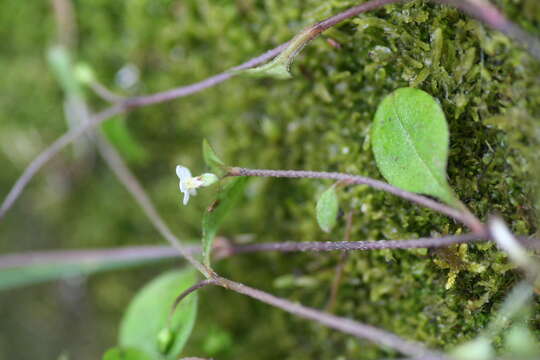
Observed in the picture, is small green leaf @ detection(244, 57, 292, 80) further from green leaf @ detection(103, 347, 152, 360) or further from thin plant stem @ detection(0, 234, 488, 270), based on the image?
green leaf @ detection(103, 347, 152, 360)

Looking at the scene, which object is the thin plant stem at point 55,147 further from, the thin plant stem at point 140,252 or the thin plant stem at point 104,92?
the thin plant stem at point 140,252

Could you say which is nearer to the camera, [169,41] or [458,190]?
[458,190]

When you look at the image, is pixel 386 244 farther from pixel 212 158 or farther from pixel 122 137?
pixel 122 137

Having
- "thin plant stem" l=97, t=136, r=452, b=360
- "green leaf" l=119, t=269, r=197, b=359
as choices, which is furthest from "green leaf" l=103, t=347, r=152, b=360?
"thin plant stem" l=97, t=136, r=452, b=360

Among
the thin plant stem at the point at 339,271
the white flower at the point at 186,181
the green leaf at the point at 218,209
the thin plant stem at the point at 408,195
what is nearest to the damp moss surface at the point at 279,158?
the thin plant stem at the point at 339,271

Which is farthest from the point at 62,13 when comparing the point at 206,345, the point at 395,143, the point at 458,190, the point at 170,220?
the point at 458,190

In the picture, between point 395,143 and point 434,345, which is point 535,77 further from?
point 434,345
